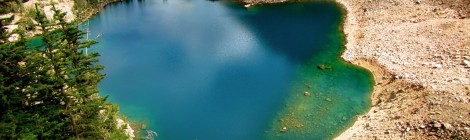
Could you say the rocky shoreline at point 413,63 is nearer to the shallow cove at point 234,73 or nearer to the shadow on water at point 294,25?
the shallow cove at point 234,73

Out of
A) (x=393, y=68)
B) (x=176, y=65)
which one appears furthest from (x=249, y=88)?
(x=393, y=68)

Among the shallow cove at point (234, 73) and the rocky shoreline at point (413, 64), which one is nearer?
the rocky shoreline at point (413, 64)

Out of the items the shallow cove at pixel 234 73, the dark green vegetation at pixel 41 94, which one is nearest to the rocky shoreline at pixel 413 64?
the shallow cove at pixel 234 73

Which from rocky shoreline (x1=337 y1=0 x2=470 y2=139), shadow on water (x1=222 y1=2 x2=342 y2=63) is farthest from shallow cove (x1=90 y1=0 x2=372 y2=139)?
rocky shoreline (x1=337 y1=0 x2=470 y2=139)

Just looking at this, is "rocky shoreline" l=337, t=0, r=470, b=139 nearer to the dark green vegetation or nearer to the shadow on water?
the shadow on water

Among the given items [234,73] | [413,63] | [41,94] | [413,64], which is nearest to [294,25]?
[234,73]

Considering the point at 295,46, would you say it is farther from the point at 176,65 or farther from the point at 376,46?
the point at 176,65
